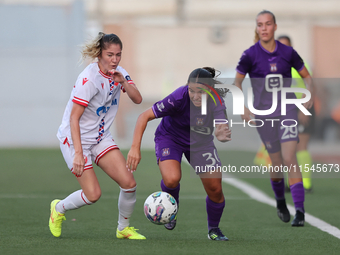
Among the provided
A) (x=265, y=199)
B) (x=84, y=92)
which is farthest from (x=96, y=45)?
(x=265, y=199)

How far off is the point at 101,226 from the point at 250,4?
2996cm

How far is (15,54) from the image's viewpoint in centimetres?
2048

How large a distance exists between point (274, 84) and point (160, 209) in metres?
1.97

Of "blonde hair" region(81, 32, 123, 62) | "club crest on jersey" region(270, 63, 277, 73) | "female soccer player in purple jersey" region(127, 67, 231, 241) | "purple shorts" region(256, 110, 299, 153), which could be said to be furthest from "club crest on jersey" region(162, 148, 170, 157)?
"club crest on jersey" region(270, 63, 277, 73)

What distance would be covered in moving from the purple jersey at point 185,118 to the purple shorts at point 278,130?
3.46 ft

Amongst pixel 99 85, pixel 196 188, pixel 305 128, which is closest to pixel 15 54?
pixel 196 188

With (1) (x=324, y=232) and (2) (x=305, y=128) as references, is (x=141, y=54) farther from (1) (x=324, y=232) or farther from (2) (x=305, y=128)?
(1) (x=324, y=232)

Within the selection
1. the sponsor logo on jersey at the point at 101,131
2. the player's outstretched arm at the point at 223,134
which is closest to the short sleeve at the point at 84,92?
the sponsor logo on jersey at the point at 101,131

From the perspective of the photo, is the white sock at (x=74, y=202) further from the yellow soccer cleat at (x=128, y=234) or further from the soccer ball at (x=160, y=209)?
the soccer ball at (x=160, y=209)

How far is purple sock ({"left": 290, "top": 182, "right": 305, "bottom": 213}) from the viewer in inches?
218

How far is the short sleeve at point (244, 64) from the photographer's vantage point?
19.1ft

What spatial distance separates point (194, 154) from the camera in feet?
16.4

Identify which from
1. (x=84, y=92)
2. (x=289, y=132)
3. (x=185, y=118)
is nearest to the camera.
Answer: (x=84, y=92)

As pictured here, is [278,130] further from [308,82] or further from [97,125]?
[97,125]
